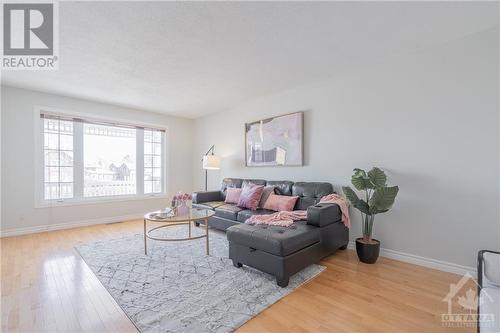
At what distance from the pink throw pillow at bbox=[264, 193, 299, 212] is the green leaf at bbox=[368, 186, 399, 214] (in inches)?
42.0

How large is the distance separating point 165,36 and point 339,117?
2.46 meters

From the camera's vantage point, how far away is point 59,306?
1.78 meters

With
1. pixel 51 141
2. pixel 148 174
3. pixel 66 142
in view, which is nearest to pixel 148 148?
pixel 148 174

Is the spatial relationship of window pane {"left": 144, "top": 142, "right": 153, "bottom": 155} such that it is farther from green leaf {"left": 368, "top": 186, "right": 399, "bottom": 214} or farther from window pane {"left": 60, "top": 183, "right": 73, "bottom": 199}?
green leaf {"left": 368, "top": 186, "right": 399, "bottom": 214}

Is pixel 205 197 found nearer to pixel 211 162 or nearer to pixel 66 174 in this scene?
pixel 211 162

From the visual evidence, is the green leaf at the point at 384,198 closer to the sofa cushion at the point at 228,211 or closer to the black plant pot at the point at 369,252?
the black plant pot at the point at 369,252

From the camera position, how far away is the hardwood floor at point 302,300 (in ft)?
5.13

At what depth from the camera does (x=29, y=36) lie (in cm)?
228

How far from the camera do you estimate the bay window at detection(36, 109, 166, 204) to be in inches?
158

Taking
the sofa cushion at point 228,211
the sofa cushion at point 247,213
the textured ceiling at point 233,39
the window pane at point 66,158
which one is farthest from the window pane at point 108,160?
the sofa cushion at point 247,213

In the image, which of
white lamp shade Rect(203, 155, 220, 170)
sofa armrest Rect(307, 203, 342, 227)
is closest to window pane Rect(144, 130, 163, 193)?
white lamp shade Rect(203, 155, 220, 170)

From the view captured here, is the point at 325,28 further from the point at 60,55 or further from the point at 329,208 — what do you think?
the point at 60,55

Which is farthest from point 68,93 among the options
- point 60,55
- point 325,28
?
point 325,28

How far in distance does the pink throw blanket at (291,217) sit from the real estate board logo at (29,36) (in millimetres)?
2787
